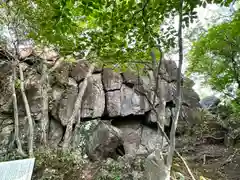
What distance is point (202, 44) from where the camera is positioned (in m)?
5.45

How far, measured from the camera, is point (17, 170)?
2570 mm

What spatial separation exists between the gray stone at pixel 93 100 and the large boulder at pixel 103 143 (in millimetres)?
993

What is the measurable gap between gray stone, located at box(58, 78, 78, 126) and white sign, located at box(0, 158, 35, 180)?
3333 mm

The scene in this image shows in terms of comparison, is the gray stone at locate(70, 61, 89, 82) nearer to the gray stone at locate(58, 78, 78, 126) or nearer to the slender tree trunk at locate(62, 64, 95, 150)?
the gray stone at locate(58, 78, 78, 126)

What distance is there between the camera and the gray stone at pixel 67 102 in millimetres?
6055

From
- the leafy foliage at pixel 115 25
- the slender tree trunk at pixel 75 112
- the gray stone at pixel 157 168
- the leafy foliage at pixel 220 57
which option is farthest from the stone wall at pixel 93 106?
the leafy foliage at pixel 115 25

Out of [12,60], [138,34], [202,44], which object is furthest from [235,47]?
[12,60]

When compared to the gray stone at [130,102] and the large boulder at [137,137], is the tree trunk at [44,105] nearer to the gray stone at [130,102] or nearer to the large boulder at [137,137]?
the large boulder at [137,137]

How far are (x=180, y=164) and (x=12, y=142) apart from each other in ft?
15.5

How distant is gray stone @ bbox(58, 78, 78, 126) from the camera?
605 cm

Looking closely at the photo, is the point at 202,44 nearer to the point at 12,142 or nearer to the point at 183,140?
the point at 183,140

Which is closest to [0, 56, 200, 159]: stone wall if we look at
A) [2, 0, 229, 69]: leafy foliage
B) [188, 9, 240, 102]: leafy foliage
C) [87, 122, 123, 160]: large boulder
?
[87, 122, 123, 160]: large boulder

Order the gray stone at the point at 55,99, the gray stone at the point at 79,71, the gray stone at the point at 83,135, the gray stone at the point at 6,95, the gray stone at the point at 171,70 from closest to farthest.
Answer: the gray stone at the point at 83,135, the gray stone at the point at 6,95, the gray stone at the point at 55,99, the gray stone at the point at 79,71, the gray stone at the point at 171,70

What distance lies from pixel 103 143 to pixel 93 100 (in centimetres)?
189
